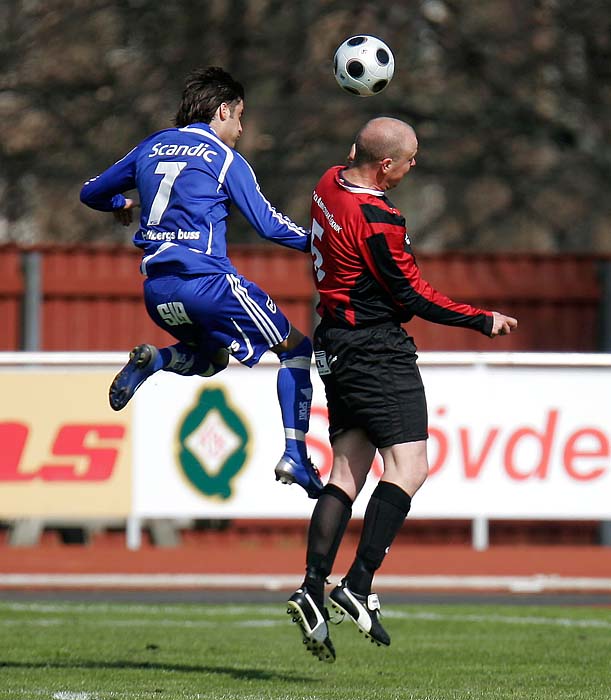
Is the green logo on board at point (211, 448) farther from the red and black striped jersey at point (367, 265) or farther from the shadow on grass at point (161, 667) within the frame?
the red and black striped jersey at point (367, 265)

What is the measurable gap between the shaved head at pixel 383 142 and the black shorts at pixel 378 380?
0.69 meters

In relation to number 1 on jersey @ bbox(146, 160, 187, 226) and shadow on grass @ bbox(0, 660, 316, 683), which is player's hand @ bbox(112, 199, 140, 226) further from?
shadow on grass @ bbox(0, 660, 316, 683)

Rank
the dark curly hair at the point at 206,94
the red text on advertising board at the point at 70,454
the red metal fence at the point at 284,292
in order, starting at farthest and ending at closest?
the red metal fence at the point at 284,292 → the red text on advertising board at the point at 70,454 → the dark curly hair at the point at 206,94

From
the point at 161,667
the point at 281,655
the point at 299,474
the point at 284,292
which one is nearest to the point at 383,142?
the point at 299,474

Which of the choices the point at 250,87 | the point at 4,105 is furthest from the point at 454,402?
the point at 4,105

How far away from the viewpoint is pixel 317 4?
17.9 metres

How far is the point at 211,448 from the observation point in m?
10.3

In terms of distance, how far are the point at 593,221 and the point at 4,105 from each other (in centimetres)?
728

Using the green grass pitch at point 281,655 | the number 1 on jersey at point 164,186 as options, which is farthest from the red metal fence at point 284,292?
the number 1 on jersey at point 164,186

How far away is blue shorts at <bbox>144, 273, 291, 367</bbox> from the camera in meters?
6.41

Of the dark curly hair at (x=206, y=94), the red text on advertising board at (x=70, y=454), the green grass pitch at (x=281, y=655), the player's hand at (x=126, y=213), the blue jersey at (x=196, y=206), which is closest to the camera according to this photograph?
the green grass pitch at (x=281, y=655)

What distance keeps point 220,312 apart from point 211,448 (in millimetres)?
3976

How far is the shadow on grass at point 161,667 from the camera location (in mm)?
6520

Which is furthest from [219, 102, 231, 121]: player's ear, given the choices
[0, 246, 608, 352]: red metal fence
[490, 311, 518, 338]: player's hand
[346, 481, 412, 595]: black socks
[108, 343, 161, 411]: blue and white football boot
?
[0, 246, 608, 352]: red metal fence
